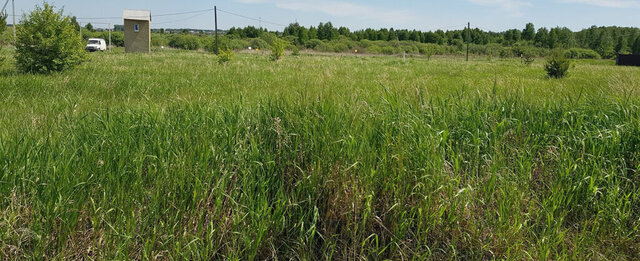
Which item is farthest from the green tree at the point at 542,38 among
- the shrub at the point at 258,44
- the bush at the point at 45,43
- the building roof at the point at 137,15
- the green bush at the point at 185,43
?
the bush at the point at 45,43

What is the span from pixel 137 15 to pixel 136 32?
171 centimetres

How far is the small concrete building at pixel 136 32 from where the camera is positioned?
3472 cm

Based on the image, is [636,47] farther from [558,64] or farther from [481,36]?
[558,64]

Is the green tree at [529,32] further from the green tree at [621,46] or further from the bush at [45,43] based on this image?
the bush at [45,43]

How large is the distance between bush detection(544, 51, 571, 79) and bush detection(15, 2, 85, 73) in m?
14.8

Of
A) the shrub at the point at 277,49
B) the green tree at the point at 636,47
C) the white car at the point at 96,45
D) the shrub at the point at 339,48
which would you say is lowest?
the shrub at the point at 277,49

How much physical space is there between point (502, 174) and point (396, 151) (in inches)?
32.8

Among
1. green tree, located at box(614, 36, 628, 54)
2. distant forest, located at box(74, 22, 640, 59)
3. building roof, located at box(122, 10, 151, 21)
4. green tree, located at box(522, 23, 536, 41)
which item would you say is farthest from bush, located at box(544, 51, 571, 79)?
green tree, located at box(522, 23, 536, 41)

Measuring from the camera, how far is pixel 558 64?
14.8 m

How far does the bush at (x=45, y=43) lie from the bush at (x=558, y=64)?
1478 centimetres

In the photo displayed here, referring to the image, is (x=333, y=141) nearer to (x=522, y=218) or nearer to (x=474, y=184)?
(x=474, y=184)

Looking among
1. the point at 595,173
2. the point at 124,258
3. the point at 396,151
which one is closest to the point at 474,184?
the point at 396,151

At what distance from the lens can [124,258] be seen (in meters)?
2.35

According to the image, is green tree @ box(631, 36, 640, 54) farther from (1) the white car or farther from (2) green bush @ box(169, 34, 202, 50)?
(1) the white car
